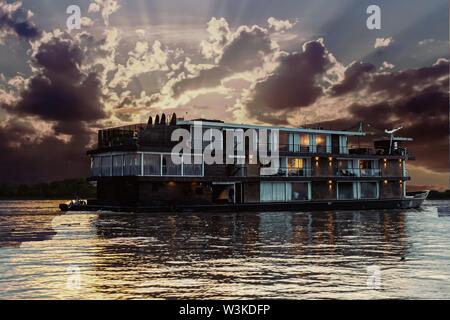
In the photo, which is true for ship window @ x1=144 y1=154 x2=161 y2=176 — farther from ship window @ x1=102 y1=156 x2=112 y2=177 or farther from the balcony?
the balcony

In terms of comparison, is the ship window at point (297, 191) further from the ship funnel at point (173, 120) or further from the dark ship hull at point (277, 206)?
the ship funnel at point (173, 120)

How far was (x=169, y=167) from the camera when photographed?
47.7 m

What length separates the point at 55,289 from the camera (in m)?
12.9

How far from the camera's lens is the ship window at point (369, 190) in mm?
62500

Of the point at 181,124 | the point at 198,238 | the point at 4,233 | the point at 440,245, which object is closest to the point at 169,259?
the point at 198,238

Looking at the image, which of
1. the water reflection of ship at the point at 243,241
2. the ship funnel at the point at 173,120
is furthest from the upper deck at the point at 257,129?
the water reflection of ship at the point at 243,241

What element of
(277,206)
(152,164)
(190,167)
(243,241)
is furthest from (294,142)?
(243,241)

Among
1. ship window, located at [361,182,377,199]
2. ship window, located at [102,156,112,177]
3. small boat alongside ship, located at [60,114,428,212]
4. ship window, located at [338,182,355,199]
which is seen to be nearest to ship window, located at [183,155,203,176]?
small boat alongside ship, located at [60,114,428,212]

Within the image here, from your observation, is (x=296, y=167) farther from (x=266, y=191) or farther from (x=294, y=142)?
(x=266, y=191)

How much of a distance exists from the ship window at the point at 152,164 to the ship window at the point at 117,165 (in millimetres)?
2899

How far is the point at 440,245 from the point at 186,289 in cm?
1331

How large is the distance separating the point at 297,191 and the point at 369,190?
941cm
